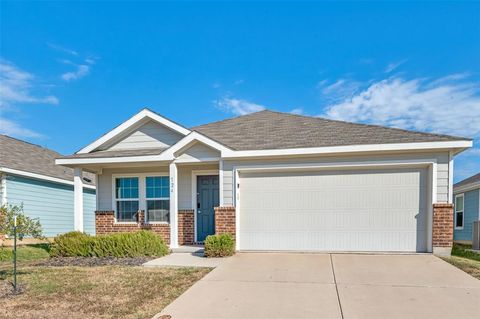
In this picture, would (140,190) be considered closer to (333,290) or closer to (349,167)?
(349,167)

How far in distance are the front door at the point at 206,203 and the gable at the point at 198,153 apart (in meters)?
1.20

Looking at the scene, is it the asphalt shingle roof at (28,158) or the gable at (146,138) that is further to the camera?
the asphalt shingle roof at (28,158)

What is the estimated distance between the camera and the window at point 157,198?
1088 centimetres

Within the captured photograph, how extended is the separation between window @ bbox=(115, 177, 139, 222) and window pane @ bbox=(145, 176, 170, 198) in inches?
18.0

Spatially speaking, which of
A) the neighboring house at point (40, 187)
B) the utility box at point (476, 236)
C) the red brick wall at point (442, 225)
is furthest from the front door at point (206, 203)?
the utility box at point (476, 236)

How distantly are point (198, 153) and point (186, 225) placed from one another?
2.54 metres

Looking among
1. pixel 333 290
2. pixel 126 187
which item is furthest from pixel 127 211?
pixel 333 290

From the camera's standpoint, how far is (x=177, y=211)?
10156mm

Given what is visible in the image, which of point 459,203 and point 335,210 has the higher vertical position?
point 335,210

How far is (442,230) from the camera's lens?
795cm

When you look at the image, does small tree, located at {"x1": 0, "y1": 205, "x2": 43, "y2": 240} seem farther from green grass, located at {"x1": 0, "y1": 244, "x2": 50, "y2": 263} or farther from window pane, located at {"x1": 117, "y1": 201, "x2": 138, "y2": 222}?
window pane, located at {"x1": 117, "y1": 201, "x2": 138, "y2": 222}

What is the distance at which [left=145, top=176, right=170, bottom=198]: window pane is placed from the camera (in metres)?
10.9

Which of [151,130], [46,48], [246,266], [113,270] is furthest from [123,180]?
[46,48]

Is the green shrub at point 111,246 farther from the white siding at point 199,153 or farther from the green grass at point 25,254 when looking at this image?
→ the white siding at point 199,153
